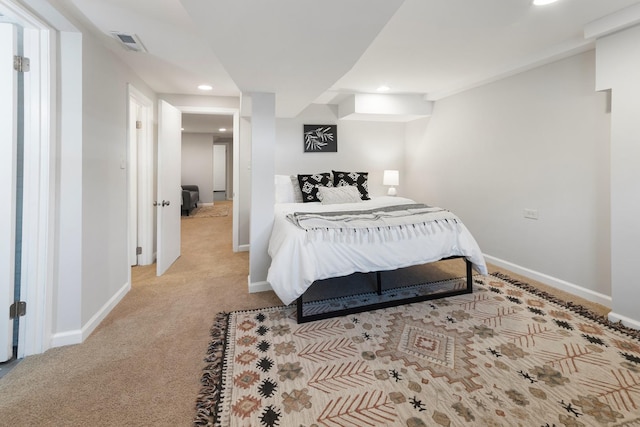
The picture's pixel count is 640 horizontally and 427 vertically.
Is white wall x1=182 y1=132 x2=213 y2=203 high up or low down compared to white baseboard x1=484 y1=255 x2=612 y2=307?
up

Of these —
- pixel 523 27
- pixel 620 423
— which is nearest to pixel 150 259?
pixel 620 423

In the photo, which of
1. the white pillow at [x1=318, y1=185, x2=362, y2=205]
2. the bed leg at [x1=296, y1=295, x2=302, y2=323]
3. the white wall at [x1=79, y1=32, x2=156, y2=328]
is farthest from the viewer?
the white pillow at [x1=318, y1=185, x2=362, y2=205]

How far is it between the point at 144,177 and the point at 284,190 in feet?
5.71

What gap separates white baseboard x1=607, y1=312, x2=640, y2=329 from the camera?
216cm

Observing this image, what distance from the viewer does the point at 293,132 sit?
465 cm

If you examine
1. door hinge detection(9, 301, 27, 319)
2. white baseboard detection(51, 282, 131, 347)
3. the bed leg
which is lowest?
white baseboard detection(51, 282, 131, 347)

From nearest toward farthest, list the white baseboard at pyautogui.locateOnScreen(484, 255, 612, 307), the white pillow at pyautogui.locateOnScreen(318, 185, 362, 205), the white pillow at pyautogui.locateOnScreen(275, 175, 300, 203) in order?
the white baseboard at pyautogui.locateOnScreen(484, 255, 612, 307)
the white pillow at pyautogui.locateOnScreen(318, 185, 362, 205)
the white pillow at pyautogui.locateOnScreen(275, 175, 300, 203)

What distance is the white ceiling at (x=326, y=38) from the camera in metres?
1.46

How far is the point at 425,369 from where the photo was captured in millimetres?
1737

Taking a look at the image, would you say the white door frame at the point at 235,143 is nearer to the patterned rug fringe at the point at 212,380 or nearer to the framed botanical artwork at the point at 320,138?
the framed botanical artwork at the point at 320,138

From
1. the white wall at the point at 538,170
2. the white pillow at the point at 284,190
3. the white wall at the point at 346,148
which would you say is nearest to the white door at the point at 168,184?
the white pillow at the point at 284,190

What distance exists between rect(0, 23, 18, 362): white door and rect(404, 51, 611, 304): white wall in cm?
435

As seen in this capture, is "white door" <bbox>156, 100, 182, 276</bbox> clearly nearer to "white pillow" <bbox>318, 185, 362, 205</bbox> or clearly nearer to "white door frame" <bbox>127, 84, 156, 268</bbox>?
"white door frame" <bbox>127, 84, 156, 268</bbox>

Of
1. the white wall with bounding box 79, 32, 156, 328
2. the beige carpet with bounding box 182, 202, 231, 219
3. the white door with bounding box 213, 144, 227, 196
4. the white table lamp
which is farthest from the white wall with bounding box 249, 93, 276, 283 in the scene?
the white door with bounding box 213, 144, 227, 196
